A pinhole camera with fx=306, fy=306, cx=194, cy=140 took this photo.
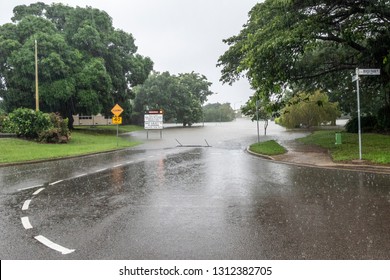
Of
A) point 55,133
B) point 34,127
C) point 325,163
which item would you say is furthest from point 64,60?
point 325,163

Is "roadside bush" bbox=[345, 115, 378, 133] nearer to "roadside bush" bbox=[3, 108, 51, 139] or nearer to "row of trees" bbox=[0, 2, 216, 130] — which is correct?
"row of trees" bbox=[0, 2, 216, 130]

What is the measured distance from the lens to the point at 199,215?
5.84 m

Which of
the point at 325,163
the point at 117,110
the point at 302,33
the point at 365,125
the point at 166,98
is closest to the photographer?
the point at 325,163

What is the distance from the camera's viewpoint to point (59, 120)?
2378 cm

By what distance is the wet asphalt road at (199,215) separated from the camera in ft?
13.9

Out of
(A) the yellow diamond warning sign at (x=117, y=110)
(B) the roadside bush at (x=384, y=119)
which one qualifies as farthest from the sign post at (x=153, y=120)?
(B) the roadside bush at (x=384, y=119)

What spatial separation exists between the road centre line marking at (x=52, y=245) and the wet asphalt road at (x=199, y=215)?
0.03 metres

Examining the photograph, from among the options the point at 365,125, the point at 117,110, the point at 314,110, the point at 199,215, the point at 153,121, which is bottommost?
the point at 199,215

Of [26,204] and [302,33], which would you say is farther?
[302,33]

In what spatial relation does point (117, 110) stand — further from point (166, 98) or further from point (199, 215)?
point (166, 98)

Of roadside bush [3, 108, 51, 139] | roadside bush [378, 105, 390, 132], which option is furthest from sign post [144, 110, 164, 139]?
roadside bush [378, 105, 390, 132]

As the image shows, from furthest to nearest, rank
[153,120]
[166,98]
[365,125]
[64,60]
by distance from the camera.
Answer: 1. [166,98]
2. [153,120]
3. [64,60]
4. [365,125]

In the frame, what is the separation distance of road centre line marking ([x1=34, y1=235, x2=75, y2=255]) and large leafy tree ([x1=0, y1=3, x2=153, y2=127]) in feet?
87.5

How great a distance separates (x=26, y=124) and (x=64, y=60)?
1048 centimetres
